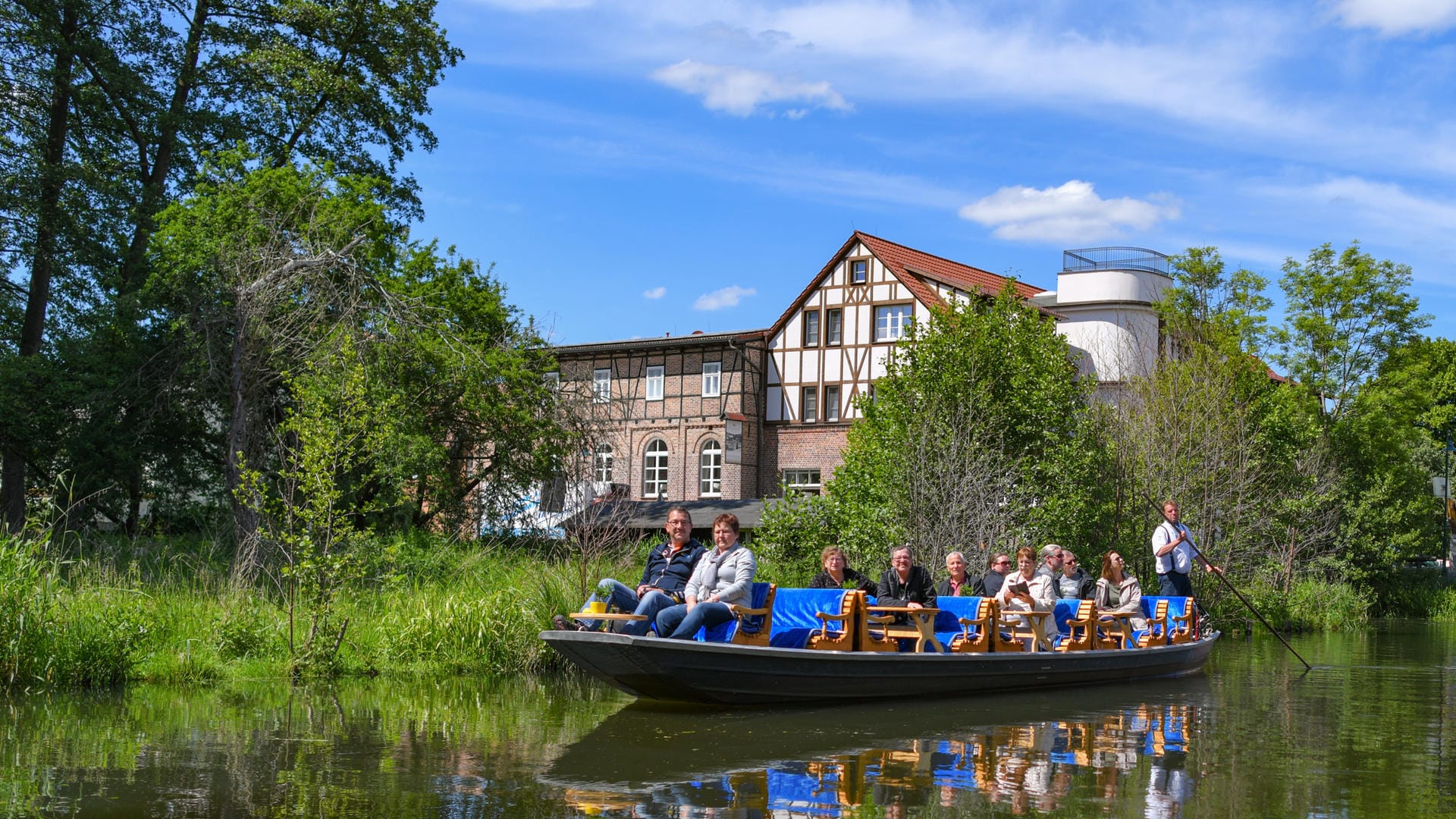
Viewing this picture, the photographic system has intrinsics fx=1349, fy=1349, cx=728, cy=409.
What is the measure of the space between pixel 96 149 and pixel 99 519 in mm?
8091

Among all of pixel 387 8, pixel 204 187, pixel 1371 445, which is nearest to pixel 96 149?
pixel 204 187

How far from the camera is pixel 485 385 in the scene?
2698 cm

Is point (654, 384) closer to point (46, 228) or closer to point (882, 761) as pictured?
point (46, 228)

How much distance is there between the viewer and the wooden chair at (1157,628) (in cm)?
1698

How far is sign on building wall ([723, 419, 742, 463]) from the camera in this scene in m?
43.5

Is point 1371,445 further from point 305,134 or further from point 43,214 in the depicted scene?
point 43,214

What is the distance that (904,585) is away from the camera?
1402cm

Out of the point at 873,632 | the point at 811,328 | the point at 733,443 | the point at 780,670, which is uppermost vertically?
the point at 811,328

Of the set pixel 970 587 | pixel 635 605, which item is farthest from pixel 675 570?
pixel 970 587

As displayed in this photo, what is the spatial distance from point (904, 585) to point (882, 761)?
461 cm

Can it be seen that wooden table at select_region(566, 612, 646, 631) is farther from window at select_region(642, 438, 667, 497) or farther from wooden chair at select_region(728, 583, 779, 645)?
window at select_region(642, 438, 667, 497)

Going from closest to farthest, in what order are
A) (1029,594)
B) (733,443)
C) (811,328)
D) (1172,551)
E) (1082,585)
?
(1029,594) < (1082,585) < (1172,551) < (733,443) < (811,328)

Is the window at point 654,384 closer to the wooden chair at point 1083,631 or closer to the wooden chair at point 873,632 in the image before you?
the wooden chair at point 1083,631

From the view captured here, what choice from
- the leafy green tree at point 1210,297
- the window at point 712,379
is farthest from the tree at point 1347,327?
the window at point 712,379
